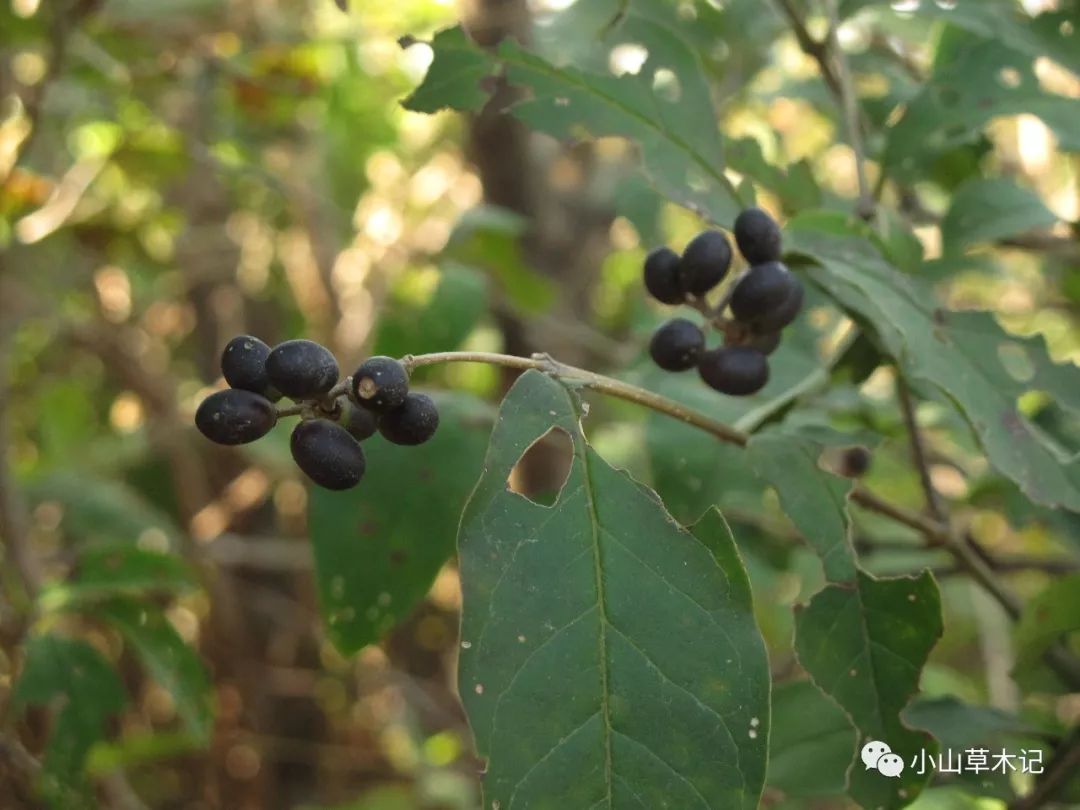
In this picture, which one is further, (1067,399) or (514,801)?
(1067,399)

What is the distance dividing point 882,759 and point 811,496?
0.76ft

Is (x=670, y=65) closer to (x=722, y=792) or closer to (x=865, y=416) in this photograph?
(x=865, y=416)

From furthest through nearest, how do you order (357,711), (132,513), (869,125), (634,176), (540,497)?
(357,711), (132,513), (634,176), (869,125), (540,497)

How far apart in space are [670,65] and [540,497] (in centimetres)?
55

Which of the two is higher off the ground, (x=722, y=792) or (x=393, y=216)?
(x=722, y=792)

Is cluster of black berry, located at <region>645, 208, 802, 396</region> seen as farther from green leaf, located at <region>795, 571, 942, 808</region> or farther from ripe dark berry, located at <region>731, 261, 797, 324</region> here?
green leaf, located at <region>795, 571, 942, 808</region>

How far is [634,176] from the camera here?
177 centimetres

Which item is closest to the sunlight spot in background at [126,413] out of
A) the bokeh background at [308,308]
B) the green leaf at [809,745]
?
the bokeh background at [308,308]

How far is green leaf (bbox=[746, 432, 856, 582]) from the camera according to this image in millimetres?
923

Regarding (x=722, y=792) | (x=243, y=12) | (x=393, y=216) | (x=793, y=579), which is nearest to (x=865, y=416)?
(x=793, y=579)

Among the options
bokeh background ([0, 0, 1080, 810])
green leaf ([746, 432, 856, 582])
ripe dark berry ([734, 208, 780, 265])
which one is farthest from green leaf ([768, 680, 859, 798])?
ripe dark berry ([734, 208, 780, 265])

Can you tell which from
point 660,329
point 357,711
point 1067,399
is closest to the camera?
point 660,329

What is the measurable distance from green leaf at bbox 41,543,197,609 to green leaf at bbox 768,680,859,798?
801mm

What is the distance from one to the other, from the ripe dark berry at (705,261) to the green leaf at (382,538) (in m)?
0.41
